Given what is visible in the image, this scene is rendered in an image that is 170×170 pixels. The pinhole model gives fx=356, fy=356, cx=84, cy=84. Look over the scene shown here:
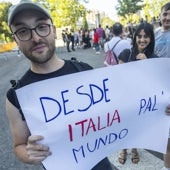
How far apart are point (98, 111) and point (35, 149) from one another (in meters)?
0.44

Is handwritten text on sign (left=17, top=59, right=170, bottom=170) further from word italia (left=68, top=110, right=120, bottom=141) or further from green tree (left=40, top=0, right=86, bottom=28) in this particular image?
green tree (left=40, top=0, right=86, bottom=28)

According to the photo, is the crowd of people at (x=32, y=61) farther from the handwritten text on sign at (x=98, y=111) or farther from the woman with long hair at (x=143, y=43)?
the woman with long hair at (x=143, y=43)

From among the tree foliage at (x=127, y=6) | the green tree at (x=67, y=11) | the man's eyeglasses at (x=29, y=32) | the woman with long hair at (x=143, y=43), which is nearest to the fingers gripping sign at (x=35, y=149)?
the man's eyeglasses at (x=29, y=32)

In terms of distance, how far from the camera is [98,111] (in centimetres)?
200

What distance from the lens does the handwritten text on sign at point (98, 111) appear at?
5.99 feet

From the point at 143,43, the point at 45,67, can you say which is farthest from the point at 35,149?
the point at 143,43

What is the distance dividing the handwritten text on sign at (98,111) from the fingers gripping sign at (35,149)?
0.06 meters

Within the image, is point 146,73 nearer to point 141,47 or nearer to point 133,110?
point 133,110

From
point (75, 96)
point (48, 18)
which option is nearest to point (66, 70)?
point (75, 96)

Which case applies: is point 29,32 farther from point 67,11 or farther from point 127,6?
point 127,6

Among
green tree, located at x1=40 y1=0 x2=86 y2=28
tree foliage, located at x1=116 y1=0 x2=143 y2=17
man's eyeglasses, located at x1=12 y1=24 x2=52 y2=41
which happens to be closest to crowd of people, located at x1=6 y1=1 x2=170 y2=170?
man's eyeglasses, located at x1=12 y1=24 x2=52 y2=41

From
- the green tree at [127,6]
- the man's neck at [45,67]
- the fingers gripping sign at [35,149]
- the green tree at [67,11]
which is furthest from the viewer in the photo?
the green tree at [127,6]

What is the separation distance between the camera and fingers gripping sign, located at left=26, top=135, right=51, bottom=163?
1.72 metres

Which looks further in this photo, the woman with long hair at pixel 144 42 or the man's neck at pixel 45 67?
the woman with long hair at pixel 144 42
